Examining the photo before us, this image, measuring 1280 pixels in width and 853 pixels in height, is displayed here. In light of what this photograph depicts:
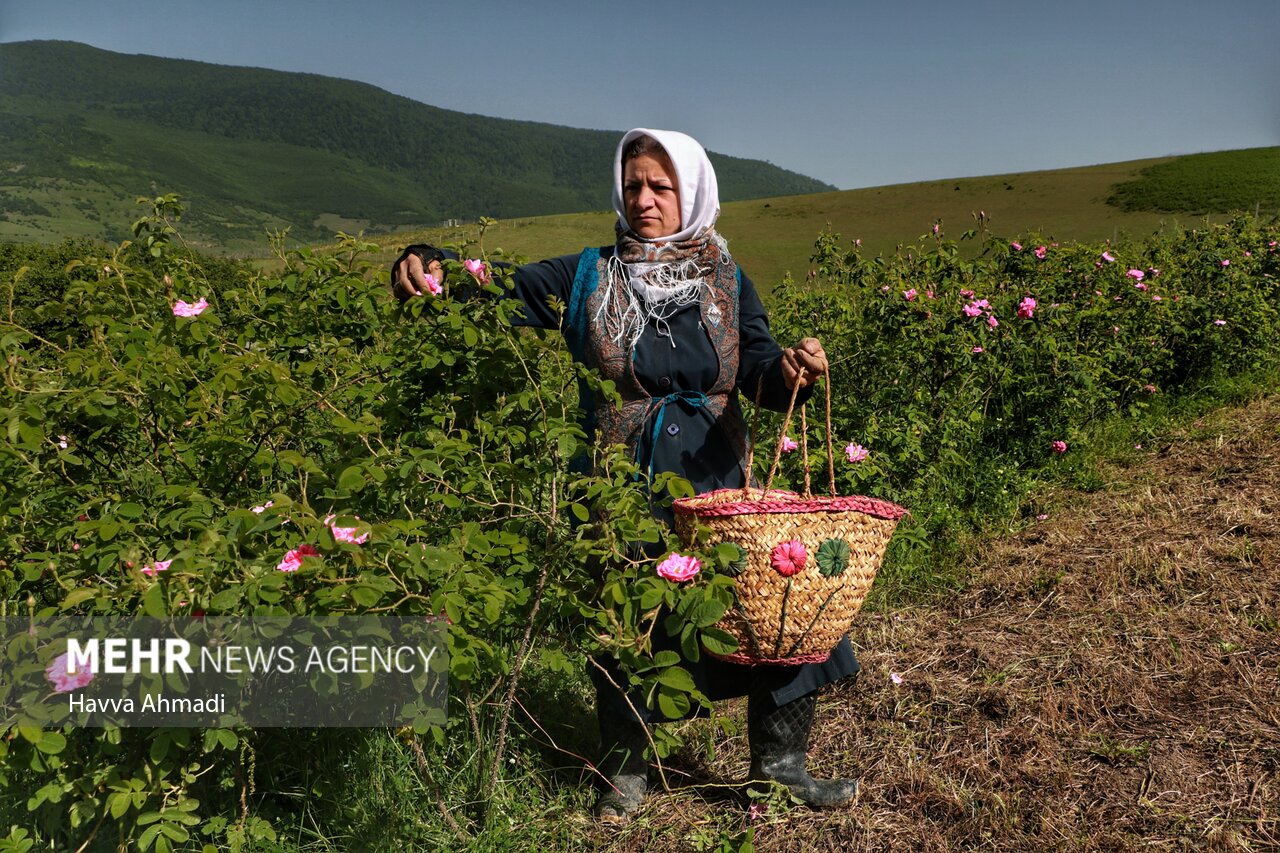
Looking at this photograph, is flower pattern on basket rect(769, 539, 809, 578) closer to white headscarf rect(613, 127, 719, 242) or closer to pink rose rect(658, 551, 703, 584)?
pink rose rect(658, 551, 703, 584)

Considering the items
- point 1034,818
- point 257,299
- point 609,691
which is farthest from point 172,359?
point 1034,818

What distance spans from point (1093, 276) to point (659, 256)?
436 cm

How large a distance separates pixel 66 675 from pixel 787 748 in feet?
5.14

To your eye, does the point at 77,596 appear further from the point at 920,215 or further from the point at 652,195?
the point at 920,215

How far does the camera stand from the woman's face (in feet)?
7.23

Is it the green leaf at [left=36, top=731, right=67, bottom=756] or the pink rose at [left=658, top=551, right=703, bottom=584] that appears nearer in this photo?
the green leaf at [left=36, top=731, right=67, bottom=756]

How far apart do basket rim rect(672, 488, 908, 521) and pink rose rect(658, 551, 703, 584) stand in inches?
6.4

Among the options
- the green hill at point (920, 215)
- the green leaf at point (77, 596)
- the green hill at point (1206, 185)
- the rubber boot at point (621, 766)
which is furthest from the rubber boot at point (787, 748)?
the green hill at point (1206, 185)

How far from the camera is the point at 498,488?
199 centimetres

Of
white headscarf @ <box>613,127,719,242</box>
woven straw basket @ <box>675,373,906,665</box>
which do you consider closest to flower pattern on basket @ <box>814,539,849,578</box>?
woven straw basket @ <box>675,373,906,665</box>

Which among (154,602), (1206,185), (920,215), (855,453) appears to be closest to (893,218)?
(920,215)

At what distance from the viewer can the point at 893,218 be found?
42.0m

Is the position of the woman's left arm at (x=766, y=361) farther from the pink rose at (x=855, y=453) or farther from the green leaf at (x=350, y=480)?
the pink rose at (x=855, y=453)

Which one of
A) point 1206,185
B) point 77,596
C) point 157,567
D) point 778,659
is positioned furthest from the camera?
point 1206,185
